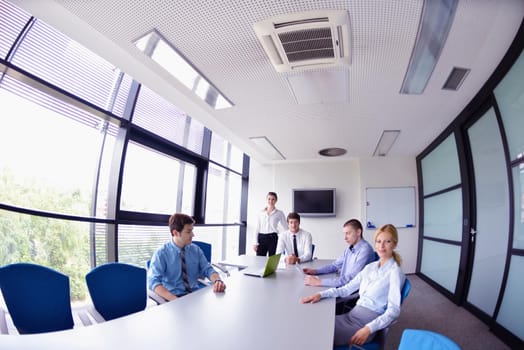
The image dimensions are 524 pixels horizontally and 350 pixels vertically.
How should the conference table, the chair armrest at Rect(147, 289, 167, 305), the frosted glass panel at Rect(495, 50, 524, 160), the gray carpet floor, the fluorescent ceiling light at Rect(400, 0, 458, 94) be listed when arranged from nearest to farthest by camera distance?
1. the conference table
2. the fluorescent ceiling light at Rect(400, 0, 458, 94)
3. the chair armrest at Rect(147, 289, 167, 305)
4. the frosted glass panel at Rect(495, 50, 524, 160)
5. the gray carpet floor

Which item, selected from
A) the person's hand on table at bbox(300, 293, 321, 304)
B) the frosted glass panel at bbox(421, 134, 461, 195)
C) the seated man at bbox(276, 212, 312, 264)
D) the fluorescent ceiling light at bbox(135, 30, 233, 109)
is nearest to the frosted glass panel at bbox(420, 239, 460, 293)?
the frosted glass panel at bbox(421, 134, 461, 195)

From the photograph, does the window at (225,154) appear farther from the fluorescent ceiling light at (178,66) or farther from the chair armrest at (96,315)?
the chair armrest at (96,315)

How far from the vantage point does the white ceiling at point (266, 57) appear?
2049 mm

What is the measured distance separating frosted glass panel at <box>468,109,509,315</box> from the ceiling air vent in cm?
213

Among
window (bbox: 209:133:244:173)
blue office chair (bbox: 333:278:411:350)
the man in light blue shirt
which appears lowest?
blue office chair (bbox: 333:278:411:350)

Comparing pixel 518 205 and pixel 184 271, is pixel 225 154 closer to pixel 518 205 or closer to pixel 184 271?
pixel 184 271

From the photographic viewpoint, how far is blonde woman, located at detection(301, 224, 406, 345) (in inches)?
64.2

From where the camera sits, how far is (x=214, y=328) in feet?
4.25

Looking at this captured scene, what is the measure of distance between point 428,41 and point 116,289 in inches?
126

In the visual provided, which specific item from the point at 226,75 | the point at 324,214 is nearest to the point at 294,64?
the point at 226,75

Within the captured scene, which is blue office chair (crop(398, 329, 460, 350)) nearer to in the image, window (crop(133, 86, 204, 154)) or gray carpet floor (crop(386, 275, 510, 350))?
gray carpet floor (crop(386, 275, 510, 350))

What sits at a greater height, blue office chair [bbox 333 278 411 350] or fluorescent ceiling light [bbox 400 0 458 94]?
fluorescent ceiling light [bbox 400 0 458 94]

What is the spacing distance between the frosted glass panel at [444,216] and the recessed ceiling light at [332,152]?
6.58ft

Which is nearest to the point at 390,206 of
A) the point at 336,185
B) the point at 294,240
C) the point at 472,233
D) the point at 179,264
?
the point at 336,185
